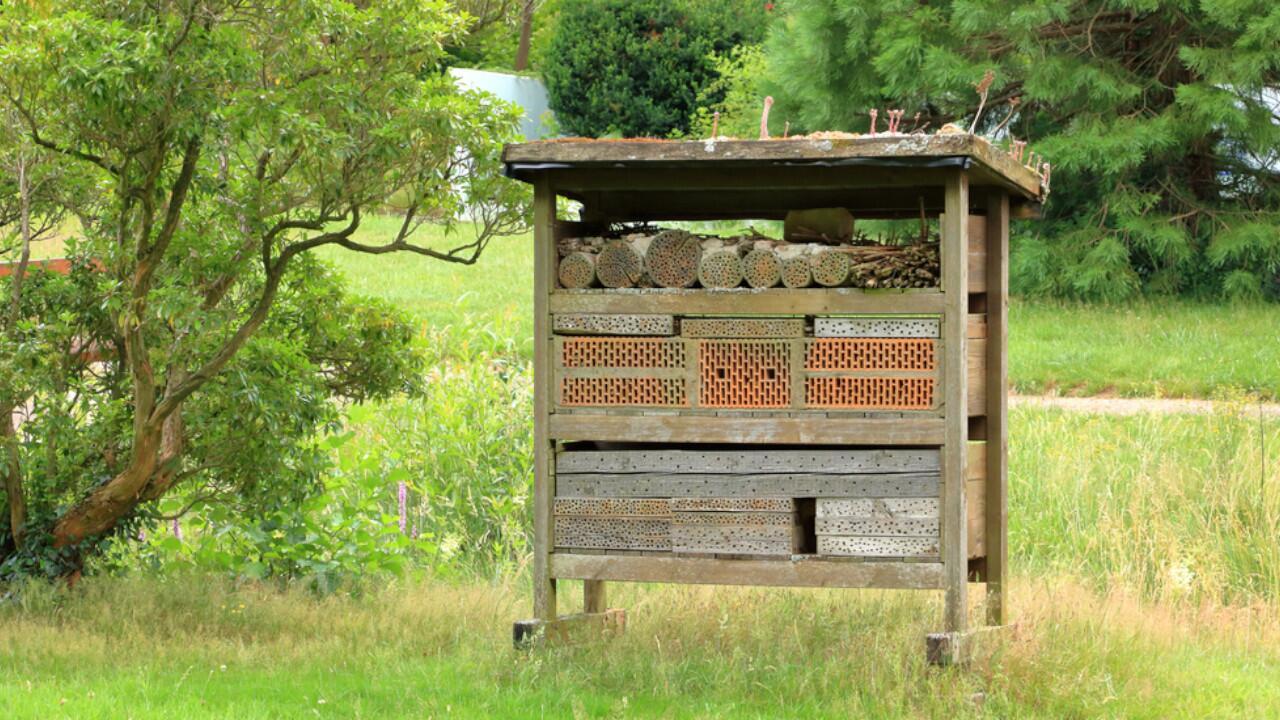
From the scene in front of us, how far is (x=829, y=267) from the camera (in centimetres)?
571

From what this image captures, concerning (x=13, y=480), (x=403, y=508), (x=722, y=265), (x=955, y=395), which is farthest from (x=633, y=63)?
(x=955, y=395)

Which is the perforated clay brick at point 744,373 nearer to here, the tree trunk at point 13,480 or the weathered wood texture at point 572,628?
the weathered wood texture at point 572,628

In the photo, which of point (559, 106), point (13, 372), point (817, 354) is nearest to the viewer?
point (817, 354)

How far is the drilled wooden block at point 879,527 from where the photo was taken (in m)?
5.68

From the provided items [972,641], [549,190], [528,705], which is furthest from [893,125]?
[528,705]

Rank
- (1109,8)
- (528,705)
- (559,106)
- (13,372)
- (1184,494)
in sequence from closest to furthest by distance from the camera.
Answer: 1. (528,705)
2. (13,372)
3. (1184,494)
4. (1109,8)
5. (559,106)

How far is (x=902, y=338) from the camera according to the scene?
5.67 metres

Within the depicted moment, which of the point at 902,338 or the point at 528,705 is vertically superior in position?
the point at 902,338

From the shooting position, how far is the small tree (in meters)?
5.82

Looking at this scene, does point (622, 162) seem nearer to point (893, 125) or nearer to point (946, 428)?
point (893, 125)

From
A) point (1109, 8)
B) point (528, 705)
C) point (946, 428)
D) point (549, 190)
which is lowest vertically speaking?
point (528, 705)

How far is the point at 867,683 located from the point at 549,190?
7.26 feet

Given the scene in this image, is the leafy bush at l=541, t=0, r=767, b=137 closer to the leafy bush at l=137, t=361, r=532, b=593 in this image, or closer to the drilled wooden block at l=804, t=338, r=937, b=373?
the leafy bush at l=137, t=361, r=532, b=593

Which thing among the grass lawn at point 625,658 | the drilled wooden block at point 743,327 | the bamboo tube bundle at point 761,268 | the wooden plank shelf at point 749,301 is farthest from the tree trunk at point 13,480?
the bamboo tube bundle at point 761,268
